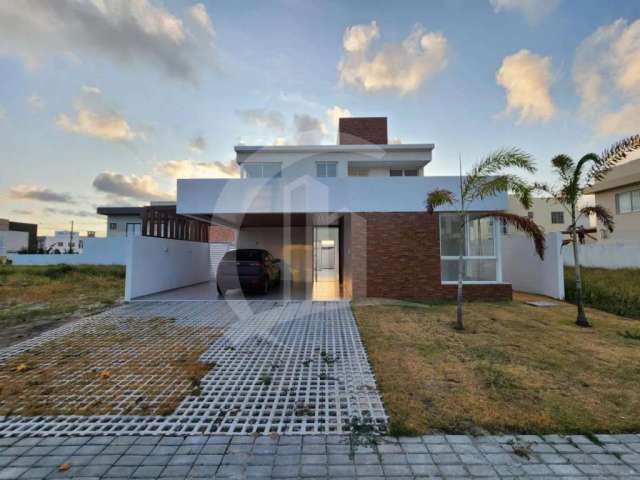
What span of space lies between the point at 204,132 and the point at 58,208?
1762 inches

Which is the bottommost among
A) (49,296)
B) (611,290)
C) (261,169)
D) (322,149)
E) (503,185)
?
(49,296)

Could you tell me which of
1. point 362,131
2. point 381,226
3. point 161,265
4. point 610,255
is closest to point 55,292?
point 161,265

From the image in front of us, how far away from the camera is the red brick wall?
26.8 feet

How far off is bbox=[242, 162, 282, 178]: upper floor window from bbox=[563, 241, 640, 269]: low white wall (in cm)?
1437

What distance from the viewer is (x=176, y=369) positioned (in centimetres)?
373

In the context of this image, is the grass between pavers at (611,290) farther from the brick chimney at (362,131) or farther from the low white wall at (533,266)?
the brick chimney at (362,131)

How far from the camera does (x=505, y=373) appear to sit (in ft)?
11.7

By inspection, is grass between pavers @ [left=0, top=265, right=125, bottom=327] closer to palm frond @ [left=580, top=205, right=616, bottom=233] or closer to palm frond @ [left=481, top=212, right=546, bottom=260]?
palm frond @ [left=481, top=212, right=546, bottom=260]

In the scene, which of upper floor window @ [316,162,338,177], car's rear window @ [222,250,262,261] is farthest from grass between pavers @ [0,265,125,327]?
upper floor window @ [316,162,338,177]

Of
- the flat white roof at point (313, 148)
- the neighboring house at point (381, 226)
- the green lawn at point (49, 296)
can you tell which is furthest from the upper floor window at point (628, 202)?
the green lawn at point (49, 296)

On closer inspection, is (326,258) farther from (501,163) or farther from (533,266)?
(501,163)

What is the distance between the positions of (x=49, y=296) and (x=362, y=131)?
1637cm

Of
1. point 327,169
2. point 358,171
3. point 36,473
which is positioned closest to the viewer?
point 36,473

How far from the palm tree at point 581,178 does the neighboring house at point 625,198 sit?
11411 mm
